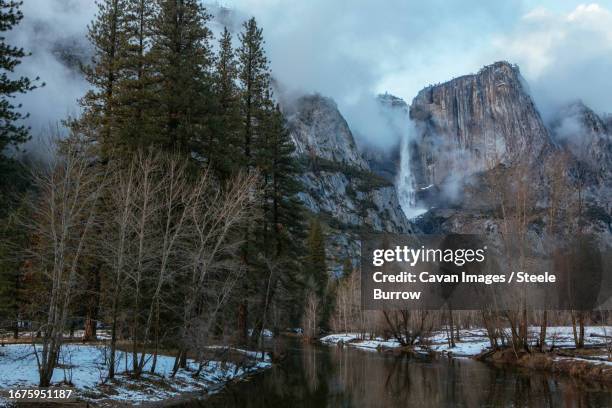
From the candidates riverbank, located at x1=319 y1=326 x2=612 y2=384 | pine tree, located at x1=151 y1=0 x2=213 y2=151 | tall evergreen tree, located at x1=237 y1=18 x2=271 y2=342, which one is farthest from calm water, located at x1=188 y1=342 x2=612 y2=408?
pine tree, located at x1=151 y1=0 x2=213 y2=151

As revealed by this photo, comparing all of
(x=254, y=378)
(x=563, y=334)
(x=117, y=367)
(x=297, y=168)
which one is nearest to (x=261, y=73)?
(x=297, y=168)

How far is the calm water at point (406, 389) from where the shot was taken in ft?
76.4

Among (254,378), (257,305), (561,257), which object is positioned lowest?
(254,378)

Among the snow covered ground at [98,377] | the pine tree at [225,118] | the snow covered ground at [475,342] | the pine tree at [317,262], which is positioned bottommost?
the snow covered ground at [475,342]

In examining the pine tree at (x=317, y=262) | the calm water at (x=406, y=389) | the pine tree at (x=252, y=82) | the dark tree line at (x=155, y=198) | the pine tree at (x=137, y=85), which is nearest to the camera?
the dark tree line at (x=155, y=198)

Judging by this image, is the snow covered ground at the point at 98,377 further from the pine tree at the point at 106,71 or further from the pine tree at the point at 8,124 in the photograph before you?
the pine tree at the point at 106,71

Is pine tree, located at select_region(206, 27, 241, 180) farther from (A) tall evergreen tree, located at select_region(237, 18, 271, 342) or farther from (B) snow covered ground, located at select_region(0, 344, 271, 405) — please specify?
(B) snow covered ground, located at select_region(0, 344, 271, 405)

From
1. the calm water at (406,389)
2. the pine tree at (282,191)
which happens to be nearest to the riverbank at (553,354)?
the calm water at (406,389)

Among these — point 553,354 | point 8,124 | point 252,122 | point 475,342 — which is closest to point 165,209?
point 8,124

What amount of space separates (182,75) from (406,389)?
23.4 m

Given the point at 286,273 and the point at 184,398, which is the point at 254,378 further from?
the point at 286,273

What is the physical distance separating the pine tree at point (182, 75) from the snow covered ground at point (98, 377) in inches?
540

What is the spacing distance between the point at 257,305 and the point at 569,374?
74.9ft

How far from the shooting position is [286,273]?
45.2 meters
